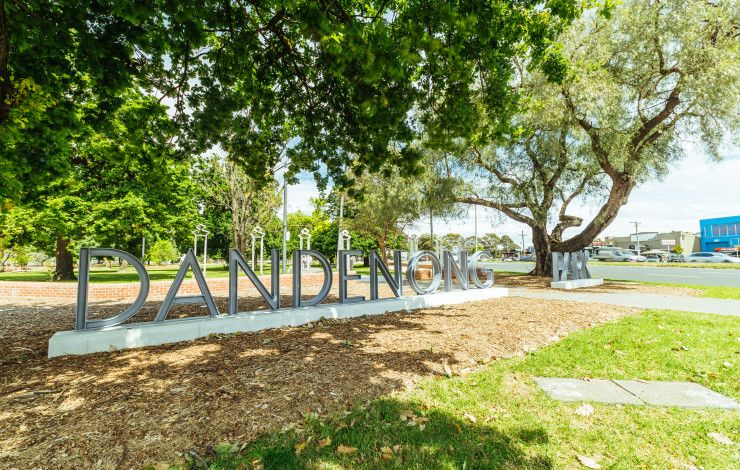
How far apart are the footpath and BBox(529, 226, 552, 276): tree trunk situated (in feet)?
25.2

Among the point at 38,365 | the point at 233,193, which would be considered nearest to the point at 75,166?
the point at 233,193

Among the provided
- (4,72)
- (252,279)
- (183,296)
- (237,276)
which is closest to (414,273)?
(252,279)

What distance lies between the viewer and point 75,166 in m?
16.9

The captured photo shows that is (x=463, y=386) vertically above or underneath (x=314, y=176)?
underneath

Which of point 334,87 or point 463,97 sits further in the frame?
point 334,87

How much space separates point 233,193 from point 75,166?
6.96 m

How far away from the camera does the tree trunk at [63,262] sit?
1753 centimetres

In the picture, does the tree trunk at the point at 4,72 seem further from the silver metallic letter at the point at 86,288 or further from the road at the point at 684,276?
the road at the point at 684,276

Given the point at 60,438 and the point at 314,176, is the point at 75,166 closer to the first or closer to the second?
the point at 314,176

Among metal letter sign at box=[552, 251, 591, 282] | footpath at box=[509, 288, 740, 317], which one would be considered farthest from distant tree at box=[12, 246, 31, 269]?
footpath at box=[509, 288, 740, 317]

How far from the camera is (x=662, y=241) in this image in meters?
80.8

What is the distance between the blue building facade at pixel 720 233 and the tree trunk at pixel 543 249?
6697cm

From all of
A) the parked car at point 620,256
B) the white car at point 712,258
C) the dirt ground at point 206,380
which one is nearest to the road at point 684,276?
the dirt ground at point 206,380

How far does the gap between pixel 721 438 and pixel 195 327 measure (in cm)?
632
